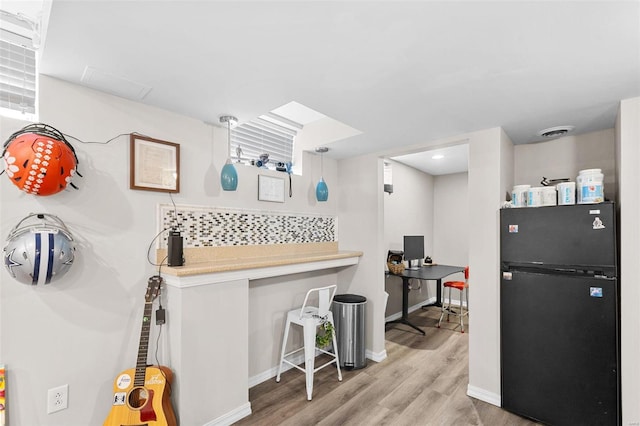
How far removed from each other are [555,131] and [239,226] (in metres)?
2.76

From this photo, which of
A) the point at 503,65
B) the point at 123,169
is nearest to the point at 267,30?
the point at 503,65

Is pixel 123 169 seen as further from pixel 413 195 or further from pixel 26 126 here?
pixel 413 195

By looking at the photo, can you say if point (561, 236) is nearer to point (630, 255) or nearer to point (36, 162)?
point (630, 255)

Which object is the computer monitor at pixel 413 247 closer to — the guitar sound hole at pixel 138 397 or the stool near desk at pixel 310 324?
the stool near desk at pixel 310 324

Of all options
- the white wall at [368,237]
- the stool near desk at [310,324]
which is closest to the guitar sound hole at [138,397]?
the stool near desk at [310,324]

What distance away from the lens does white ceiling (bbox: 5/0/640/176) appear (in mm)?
1193

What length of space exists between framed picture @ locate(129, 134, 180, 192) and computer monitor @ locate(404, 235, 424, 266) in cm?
327

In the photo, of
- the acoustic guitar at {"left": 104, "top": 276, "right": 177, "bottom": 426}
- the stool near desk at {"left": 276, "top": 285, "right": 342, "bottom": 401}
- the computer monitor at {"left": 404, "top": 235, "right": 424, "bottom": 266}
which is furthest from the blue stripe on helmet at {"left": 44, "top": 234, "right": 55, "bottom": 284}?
the computer monitor at {"left": 404, "top": 235, "right": 424, "bottom": 266}

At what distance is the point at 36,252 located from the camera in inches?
59.5

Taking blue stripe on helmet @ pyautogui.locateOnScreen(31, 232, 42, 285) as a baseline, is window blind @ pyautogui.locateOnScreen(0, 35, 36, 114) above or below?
above

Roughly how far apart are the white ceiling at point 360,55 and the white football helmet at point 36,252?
86 cm

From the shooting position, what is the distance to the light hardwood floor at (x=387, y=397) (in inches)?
89.7

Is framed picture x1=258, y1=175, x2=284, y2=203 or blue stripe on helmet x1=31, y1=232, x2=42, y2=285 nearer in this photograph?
blue stripe on helmet x1=31, y1=232, x2=42, y2=285

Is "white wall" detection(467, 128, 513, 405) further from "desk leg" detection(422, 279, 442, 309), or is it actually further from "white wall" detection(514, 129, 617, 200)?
"desk leg" detection(422, 279, 442, 309)
